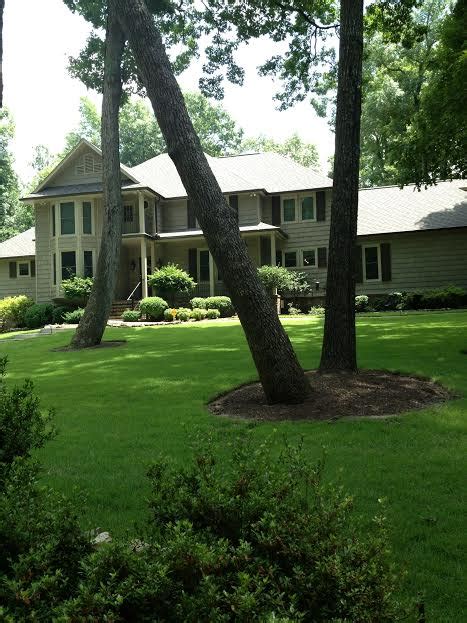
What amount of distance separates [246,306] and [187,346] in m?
7.35

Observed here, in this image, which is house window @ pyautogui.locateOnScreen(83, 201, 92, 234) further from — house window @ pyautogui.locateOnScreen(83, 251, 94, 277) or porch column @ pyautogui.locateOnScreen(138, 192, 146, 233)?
porch column @ pyautogui.locateOnScreen(138, 192, 146, 233)

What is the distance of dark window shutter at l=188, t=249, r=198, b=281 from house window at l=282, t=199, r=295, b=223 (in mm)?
5496

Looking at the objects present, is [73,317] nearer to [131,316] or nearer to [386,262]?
[131,316]

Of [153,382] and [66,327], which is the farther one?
[66,327]

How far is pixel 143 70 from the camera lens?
7.05 metres

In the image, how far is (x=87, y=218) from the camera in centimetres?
2967

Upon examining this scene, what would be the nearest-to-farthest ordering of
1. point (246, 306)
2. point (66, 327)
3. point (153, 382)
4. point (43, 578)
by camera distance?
point (43, 578) < point (246, 306) < point (153, 382) < point (66, 327)

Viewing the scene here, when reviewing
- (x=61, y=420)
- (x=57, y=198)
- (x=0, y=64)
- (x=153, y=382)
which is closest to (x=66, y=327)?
(x=57, y=198)

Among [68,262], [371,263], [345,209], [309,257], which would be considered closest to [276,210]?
[309,257]

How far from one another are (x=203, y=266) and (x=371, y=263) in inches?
373

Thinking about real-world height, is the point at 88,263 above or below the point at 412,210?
below

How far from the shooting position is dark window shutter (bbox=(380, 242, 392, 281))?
94.2ft

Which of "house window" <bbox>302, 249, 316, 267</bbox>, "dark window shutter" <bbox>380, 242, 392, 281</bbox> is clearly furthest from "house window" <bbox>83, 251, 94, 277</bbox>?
"dark window shutter" <bbox>380, 242, 392, 281</bbox>

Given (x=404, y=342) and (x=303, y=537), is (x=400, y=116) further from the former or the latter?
(x=303, y=537)
